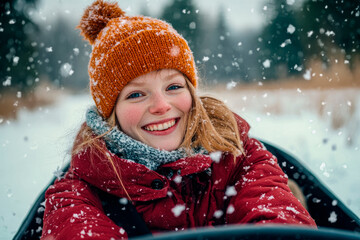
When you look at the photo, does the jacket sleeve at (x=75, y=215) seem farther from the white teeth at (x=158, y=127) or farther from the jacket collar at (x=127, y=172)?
the white teeth at (x=158, y=127)

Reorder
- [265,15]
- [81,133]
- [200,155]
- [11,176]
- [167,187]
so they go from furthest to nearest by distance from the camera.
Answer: [265,15] → [11,176] → [81,133] → [200,155] → [167,187]

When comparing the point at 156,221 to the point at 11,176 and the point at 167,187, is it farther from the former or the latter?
the point at 11,176

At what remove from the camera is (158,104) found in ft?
5.57

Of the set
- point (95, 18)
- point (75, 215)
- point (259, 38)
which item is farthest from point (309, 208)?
point (259, 38)

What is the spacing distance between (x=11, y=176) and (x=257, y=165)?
14.9ft

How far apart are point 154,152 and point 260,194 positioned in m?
0.63

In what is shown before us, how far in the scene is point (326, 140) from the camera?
546 centimetres

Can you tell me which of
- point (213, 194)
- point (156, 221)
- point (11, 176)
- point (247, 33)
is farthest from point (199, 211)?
point (247, 33)

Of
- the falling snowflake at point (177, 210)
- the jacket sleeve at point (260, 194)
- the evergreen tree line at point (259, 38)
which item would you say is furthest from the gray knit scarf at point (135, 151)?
the evergreen tree line at point (259, 38)

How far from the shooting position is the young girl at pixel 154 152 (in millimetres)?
1606

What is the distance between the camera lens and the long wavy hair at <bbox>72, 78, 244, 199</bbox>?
6.00 ft

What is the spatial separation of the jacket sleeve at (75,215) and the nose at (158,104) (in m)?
0.60

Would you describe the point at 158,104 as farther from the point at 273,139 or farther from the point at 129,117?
the point at 273,139

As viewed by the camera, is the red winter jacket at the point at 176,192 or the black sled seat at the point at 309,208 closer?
the black sled seat at the point at 309,208
